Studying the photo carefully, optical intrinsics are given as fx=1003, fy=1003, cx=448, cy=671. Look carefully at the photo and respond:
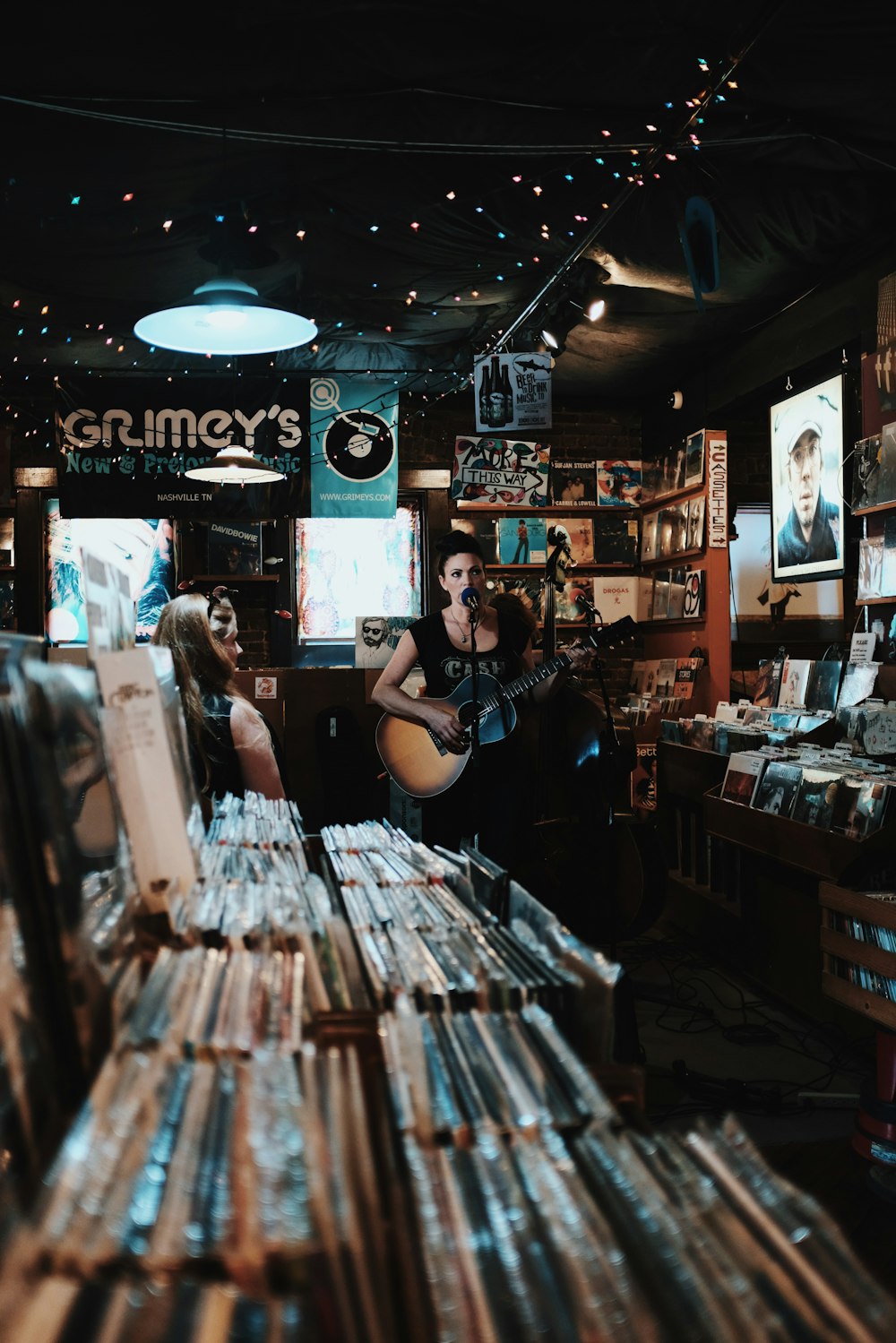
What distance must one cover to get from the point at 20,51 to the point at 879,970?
3.86 metres

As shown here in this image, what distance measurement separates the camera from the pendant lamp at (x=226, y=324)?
357 cm

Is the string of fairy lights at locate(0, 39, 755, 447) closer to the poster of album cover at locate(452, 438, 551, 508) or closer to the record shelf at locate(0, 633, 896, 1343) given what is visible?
the poster of album cover at locate(452, 438, 551, 508)

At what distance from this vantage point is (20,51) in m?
3.29

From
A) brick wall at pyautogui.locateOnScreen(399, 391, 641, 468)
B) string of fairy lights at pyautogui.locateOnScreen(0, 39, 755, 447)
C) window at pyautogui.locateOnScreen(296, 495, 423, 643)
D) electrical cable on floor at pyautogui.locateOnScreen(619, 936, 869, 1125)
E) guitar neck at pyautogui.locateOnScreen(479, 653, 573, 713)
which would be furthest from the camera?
window at pyautogui.locateOnScreen(296, 495, 423, 643)

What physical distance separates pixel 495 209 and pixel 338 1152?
458 centimetres

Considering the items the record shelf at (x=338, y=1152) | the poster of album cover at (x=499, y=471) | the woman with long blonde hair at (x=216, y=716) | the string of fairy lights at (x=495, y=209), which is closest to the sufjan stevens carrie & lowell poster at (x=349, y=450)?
the string of fairy lights at (x=495, y=209)

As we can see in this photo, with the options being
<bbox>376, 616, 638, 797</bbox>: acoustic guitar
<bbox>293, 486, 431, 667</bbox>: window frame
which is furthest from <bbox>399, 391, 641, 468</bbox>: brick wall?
<bbox>376, 616, 638, 797</bbox>: acoustic guitar

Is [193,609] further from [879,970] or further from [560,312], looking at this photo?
[560,312]

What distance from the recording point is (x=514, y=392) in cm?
577

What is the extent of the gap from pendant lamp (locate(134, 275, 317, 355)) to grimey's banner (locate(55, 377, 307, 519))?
2.61 metres

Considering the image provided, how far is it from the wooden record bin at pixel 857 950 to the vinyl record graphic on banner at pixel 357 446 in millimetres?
4562

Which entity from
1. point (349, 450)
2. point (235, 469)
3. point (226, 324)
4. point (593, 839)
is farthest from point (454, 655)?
point (349, 450)

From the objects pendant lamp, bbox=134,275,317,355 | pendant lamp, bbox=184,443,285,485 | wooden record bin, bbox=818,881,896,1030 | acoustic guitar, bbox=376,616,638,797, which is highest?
pendant lamp, bbox=134,275,317,355

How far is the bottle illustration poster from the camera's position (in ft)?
18.9
